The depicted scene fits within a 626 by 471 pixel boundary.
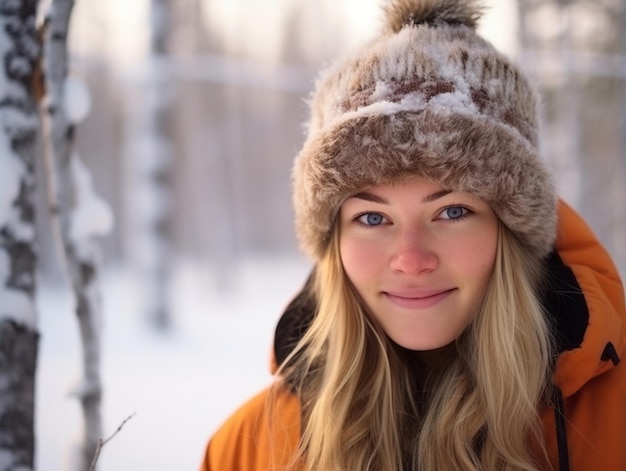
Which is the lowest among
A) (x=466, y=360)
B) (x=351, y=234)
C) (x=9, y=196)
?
(x=466, y=360)

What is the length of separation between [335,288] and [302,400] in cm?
34

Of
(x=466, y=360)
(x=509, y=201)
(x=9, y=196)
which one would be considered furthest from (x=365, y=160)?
(x=9, y=196)

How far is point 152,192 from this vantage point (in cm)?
710

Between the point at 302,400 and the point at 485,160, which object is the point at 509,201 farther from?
the point at 302,400

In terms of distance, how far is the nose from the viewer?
4.60ft

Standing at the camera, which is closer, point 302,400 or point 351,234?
point 351,234

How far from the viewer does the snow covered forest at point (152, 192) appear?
1.58m

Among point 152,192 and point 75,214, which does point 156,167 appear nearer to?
point 152,192

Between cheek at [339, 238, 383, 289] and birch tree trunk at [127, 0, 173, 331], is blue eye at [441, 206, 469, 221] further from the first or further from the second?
birch tree trunk at [127, 0, 173, 331]

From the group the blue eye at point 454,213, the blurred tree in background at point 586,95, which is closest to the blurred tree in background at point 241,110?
the blurred tree in background at point 586,95

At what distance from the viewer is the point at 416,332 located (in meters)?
1.49

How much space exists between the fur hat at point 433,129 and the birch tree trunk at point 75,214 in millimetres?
742

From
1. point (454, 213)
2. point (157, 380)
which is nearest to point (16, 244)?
point (454, 213)

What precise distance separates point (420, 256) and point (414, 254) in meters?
0.02
